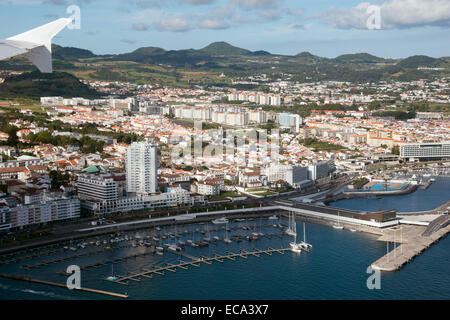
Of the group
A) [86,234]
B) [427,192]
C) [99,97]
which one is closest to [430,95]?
[99,97]

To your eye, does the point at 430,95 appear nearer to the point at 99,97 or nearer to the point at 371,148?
the point at 371,148

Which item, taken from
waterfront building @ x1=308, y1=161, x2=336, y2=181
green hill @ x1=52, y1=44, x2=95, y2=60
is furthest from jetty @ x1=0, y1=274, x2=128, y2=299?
green hill @ x1=52, y1=44, x2=95, y2=60

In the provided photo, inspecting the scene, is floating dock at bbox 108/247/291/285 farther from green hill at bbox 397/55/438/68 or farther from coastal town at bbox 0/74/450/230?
green hill at bbox 397/55/438/68

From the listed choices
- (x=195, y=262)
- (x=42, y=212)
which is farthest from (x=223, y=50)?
(x=195, y=262)

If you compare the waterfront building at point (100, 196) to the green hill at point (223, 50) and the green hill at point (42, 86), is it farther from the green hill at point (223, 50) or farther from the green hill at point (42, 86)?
the green hill at point (223, 50)

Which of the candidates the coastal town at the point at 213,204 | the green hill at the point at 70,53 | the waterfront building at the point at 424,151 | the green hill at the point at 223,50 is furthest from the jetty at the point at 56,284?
the green hill at the point at 223,50

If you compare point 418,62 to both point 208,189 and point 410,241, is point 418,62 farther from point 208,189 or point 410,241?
point 410,241
